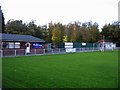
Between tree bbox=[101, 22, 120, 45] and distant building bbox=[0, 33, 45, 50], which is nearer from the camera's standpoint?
distant building bbox=[0, 33, 45, 50]

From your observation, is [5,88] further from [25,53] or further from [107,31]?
[107,31]

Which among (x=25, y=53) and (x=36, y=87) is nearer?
(x=36, y=87)

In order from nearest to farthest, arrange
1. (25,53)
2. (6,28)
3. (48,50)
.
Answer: (25,53) < (48,50) < (6,28)

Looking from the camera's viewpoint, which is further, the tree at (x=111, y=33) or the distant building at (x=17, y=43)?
the tree at (x=111, y=33)

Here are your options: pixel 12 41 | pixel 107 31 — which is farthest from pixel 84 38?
pixel 12 41

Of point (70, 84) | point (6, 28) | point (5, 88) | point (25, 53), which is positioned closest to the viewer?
point (5, 88)

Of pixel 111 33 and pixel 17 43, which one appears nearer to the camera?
pixel 17 43

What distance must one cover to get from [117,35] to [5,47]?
4555 cm

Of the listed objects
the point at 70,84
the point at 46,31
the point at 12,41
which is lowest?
the point at 70,84

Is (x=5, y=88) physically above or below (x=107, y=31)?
below

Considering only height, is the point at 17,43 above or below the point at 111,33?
below

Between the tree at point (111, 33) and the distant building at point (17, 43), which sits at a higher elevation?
the tree at point (111, 33)

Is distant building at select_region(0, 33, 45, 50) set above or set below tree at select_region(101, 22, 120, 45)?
below

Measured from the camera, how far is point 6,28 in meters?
54.2
